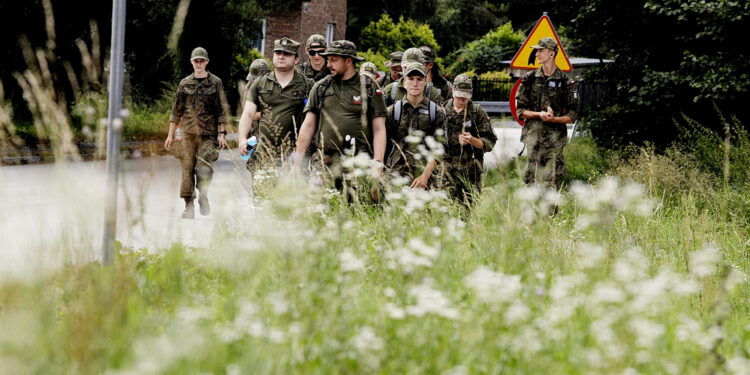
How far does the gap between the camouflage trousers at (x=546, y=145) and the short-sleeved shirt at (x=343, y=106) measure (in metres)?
2.70

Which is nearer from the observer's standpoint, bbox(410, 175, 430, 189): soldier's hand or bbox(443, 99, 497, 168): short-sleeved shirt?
bbox(410, 175, 430, 189): soldier's hand

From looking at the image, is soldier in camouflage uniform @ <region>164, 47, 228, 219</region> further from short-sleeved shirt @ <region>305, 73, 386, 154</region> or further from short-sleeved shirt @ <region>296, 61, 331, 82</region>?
short-sleeved shirt @ <region>305, 73, 386, 154</region>

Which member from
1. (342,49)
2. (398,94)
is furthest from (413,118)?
(398,94)

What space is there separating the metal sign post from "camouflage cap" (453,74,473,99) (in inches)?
161

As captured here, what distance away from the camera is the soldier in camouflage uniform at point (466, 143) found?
9.05m

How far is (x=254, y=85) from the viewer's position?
939cm

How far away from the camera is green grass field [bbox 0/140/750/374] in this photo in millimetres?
3732

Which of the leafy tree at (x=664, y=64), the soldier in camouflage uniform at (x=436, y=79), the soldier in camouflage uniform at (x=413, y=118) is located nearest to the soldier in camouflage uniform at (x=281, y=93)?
the soldier in camouflage uniform at (x=413, y=118)

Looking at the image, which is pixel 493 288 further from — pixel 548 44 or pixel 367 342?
pixel 548 44

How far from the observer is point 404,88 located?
9.70 m

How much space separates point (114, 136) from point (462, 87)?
4.27 m

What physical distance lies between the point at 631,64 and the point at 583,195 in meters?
9.23

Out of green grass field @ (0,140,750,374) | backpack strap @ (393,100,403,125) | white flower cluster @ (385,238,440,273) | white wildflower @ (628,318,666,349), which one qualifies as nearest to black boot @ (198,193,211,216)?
backpack strap @ (393,100,403,125)

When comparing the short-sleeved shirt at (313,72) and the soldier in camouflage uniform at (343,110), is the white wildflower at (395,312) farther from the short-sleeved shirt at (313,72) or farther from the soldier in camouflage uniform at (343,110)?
the short-sleeved shirt at (313,72)
